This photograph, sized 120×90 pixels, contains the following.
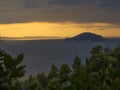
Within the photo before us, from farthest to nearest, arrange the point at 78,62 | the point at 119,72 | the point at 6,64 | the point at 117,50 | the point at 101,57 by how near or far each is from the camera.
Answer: the point at 78,62, the point at 117,50, the point at 101,57, the point at 119,72, the point at 6,64

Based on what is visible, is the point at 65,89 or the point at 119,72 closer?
the point at 65,89

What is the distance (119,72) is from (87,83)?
2.43 m

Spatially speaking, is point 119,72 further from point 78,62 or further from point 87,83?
point 78,62

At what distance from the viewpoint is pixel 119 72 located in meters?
7.67

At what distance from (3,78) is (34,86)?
0.73 meters

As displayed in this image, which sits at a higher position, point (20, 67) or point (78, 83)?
point (20, 67)

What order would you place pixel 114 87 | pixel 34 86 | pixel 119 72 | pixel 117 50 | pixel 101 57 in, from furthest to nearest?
1. pixel 117 50
2. pixel 101 57
3. pixel 119 72
4. pixel 114 87
5. pixel 34 86

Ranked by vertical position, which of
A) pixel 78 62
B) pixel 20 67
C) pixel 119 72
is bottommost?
pixel 78 62

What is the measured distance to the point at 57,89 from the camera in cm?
470

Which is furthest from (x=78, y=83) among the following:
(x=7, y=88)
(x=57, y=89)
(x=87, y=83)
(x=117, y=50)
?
(x=117, y=50)

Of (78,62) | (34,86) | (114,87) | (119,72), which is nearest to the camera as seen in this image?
(34,86)

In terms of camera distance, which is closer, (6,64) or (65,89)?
(6,64)

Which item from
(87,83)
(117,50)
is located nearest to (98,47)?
(117,50)

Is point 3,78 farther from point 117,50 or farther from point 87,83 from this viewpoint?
point 117,50
